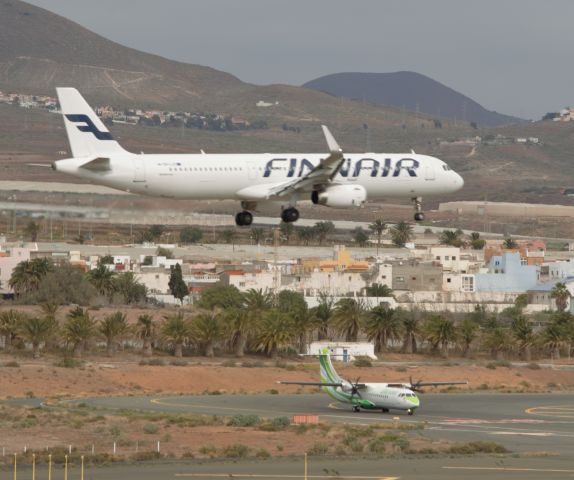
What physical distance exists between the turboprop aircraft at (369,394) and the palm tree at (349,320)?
4232 centimetres

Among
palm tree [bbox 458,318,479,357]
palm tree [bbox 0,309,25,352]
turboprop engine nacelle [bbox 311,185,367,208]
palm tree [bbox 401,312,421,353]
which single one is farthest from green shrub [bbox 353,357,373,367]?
turboprop engine nacelle [bbox 311,185,367,208]

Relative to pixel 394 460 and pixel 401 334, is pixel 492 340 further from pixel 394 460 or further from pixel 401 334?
pixel 394 460

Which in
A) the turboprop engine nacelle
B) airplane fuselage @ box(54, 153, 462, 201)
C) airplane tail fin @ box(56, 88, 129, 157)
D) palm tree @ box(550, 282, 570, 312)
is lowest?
palm tree @ box(550, 282, 570, 312)

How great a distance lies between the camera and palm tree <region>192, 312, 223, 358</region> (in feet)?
443

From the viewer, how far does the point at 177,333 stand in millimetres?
134000

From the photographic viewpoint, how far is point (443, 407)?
10350 cm

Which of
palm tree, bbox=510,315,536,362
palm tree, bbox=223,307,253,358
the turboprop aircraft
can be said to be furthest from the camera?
palm tree, bbox=510,315,536,362

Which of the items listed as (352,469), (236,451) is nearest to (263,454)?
(236,451)

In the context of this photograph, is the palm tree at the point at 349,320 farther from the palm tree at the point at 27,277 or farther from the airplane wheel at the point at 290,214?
the airplane wheel at the point at 290,214

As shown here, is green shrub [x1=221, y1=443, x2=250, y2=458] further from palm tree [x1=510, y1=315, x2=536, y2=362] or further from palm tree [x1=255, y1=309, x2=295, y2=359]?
palm tree [x1=510, y1=315, x2=536, y2=362]

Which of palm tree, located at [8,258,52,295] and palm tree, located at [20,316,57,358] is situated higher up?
palm tree, located at [8,258,52,295]

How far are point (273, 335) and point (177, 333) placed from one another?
7745 mm

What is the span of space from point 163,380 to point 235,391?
5436mm

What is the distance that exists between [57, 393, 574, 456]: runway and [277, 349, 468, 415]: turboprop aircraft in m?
0.64
